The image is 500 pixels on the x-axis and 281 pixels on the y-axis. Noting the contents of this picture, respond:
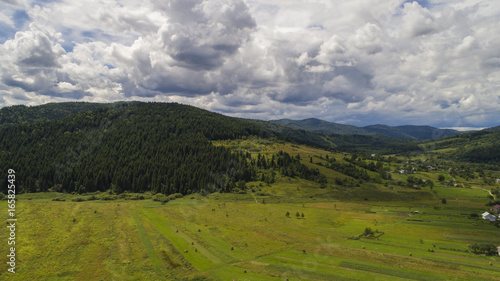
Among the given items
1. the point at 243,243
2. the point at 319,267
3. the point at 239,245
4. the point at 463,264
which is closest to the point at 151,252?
the point at 239,245

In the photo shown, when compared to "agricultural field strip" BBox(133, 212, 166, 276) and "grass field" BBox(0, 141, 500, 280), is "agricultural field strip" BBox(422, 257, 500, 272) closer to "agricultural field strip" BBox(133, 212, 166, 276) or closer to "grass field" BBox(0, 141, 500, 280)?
"grass field" BBox(0, 141, 500, 280)

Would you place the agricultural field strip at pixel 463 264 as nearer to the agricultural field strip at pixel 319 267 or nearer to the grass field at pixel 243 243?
the grass field at pixel 243 243

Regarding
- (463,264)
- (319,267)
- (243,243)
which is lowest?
(243,243)

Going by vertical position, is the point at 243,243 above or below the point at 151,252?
below

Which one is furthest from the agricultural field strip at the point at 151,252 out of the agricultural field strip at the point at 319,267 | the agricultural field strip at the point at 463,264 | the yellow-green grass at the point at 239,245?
the agricultural field strip at the point at 463,264

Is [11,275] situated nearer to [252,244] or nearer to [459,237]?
[252,244]

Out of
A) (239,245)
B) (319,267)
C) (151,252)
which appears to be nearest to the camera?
(319,267)

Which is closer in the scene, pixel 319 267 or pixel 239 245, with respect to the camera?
pixel 319 267

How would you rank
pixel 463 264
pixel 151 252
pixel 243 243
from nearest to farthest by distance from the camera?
1. pixel 463 264
2. pixel 151 252
3. pixel 243 243

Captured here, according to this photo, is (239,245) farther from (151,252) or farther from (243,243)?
(151,252)
